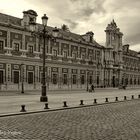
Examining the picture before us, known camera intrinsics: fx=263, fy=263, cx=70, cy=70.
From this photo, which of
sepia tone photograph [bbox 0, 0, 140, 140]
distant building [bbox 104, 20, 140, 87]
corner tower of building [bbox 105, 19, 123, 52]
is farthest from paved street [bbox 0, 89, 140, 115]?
corner tower of building [bbox 105, 19, 123, 52]

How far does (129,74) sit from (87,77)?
25410mm

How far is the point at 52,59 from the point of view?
1874 inches

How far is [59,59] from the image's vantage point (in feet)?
161

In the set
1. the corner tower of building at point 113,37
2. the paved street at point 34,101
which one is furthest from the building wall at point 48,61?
the paved street at point 34,101

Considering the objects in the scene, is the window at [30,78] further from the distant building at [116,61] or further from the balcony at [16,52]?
the distant building at [116,61]

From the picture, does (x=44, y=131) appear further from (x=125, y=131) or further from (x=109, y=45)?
(x=109, y=45)

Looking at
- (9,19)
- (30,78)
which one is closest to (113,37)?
(30,78)

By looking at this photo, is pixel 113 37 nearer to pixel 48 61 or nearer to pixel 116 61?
pixel 116 61

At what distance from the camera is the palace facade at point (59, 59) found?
39.8m

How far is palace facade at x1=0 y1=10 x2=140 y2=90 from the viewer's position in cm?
3981

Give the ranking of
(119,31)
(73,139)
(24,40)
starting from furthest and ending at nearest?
(119,31) → (24,40) → (73,139)

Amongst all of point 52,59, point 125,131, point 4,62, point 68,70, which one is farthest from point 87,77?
point 125,131

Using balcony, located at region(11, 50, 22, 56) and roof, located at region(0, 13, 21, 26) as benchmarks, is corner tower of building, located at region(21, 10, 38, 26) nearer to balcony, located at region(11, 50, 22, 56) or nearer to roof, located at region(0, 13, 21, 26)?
roof, located at region(0, 13, 21, 26)

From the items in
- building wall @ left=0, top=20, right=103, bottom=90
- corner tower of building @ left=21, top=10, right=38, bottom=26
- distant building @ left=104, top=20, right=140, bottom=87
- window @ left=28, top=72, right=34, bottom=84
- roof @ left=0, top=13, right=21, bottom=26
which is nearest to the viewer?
building wall @ left=0, top=20, right=103, bottom=90
